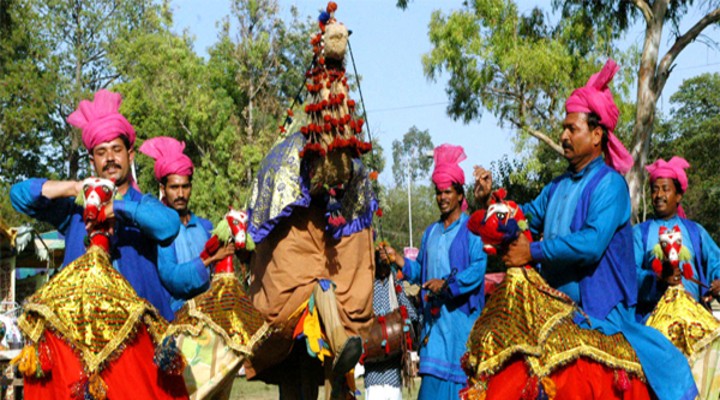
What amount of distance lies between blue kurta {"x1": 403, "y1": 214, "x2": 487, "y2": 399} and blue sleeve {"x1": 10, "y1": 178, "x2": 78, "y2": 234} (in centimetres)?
347

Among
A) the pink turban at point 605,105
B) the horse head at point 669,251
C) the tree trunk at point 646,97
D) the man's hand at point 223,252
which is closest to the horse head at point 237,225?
the man's hand at point 223,252

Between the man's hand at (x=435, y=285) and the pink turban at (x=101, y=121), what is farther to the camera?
the man's hand at (x=435, y=285)

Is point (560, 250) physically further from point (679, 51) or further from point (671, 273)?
point (679, 51)

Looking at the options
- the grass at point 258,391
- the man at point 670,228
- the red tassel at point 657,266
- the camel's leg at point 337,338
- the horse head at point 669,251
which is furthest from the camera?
the grass at point 258,391

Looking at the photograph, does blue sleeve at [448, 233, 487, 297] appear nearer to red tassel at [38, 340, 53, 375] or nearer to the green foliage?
red tassel at [38, 340, 53, 375]

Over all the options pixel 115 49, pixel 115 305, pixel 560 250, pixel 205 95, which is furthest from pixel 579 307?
pixel 115 49

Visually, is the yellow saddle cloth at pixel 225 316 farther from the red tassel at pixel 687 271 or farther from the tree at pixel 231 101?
the tree at pixel 231 101

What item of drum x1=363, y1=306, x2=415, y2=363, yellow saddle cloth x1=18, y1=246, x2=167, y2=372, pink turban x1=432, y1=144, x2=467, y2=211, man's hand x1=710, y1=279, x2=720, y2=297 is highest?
pink turban x1=432, y1=144, x2=467, y2=211

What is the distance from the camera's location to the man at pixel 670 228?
8.62m

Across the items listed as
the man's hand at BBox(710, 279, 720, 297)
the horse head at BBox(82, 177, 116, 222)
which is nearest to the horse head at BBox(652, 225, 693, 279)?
the man's hand at BBox(710, 279, 720, 297)

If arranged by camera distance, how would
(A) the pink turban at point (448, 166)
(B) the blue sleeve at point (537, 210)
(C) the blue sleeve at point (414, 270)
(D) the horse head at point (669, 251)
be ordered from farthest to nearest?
(C) the blue sleeve at point (414, 270), (A) the pink turban at point (448, 166), (D) the horse head at point (669, 251), (B) the blue sleeve at point (537, 210)

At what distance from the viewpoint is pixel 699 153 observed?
48062 millimetres

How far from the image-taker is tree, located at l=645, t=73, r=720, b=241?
4719 centimetres

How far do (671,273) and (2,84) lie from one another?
27.6m
